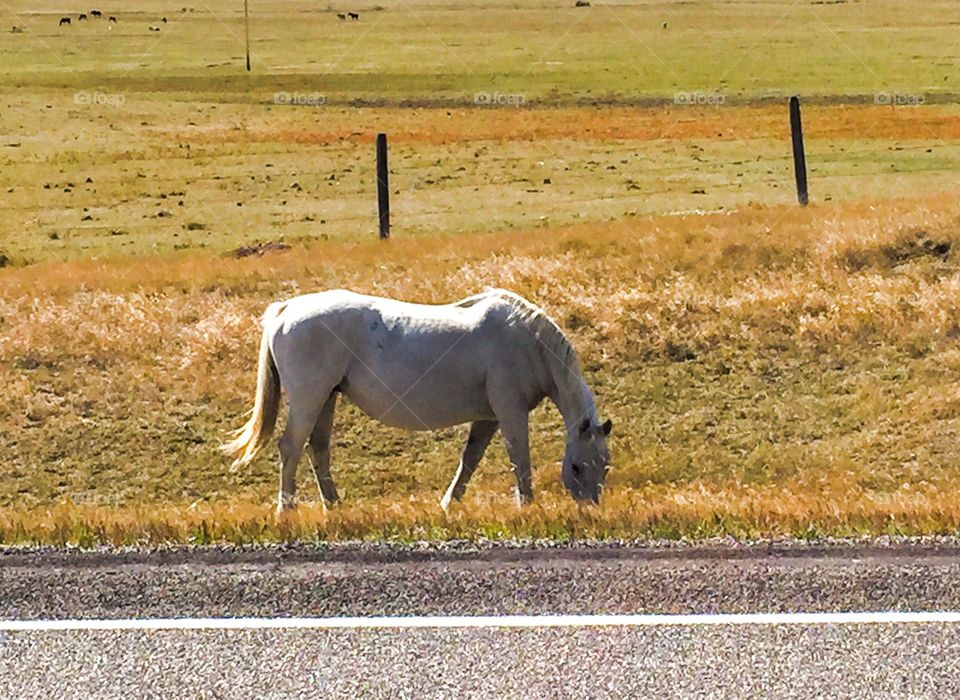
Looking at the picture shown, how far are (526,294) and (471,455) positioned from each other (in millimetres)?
8514

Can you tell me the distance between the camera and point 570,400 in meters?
12.0

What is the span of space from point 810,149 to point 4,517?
39079mm

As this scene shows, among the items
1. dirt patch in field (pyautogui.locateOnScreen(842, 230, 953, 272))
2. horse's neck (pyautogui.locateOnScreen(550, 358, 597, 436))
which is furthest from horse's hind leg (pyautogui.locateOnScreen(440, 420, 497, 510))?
dirt patch in field (pyautogui.locateOnScreen(842, 230, 953, 272))

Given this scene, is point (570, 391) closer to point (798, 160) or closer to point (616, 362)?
point (616, 362)

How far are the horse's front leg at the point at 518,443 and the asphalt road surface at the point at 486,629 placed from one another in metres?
4.59

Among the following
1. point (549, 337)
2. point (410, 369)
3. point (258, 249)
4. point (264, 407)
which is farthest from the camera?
point (258, 249)

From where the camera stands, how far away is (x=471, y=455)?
41.4 feet

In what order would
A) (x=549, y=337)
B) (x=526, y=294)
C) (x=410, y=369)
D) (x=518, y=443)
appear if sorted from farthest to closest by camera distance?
1. (x=526, y=294)
2. (x=410, y=369)
3. (x=518, y=443)
4. (x=549, y=337)

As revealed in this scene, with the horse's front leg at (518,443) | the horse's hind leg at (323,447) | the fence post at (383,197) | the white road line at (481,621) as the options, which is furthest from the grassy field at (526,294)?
the white road line at (481,621)

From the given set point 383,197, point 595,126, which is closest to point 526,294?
point 383,197

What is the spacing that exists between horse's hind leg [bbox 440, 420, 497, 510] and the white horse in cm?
1

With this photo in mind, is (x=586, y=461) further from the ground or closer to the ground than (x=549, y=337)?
closer to the ground

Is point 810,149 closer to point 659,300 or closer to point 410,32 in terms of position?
point 659,300

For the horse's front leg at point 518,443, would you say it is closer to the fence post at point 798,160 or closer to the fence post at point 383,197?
the fence post at point 383,197
